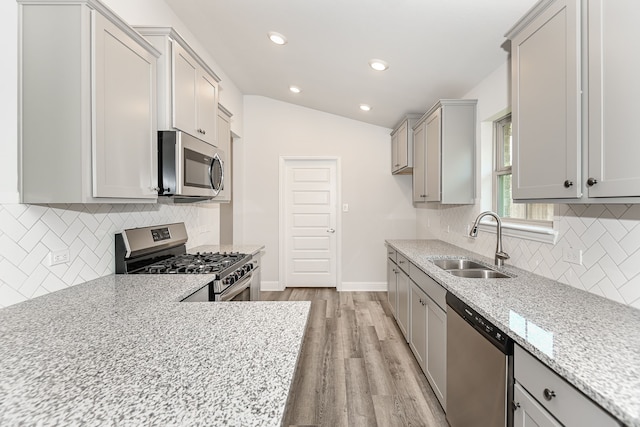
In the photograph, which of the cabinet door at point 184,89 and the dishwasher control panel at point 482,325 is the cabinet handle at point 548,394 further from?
the cabinet door at point 184,89

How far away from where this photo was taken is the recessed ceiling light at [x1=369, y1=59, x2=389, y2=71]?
9.23ft

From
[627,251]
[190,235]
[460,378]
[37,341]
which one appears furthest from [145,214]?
[627,251]

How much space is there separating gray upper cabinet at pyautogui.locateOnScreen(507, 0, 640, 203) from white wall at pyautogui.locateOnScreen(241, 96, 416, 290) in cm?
317

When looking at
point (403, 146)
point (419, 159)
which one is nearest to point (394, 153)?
point (403, 146)

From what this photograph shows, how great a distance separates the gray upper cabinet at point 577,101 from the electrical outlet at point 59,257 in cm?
238

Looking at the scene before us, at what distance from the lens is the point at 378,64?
287 cm

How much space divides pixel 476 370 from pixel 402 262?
5.58 ft

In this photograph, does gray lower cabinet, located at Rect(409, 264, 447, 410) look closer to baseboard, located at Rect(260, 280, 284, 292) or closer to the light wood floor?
the light wood floor

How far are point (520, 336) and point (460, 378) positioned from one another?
717mm

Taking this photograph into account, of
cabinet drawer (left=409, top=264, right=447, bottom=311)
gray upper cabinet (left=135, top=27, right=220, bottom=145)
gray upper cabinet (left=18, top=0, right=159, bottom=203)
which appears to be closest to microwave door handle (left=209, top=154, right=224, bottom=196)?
gray upper cabinet (left=135, top=27, right=220, bottom=145)

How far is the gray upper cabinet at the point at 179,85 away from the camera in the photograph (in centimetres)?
194

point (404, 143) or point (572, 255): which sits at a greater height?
point (404, 143)

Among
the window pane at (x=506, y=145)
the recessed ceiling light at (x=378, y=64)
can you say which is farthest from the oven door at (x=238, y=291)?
the window pane at (x=506, y=145)

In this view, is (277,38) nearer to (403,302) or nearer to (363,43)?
(363,43)
